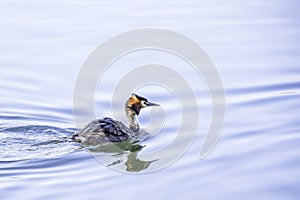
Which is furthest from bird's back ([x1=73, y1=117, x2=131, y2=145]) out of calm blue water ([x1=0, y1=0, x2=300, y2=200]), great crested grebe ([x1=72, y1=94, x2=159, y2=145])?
calm blue water ([x1=0, y1=0, x2=300, y2=200])

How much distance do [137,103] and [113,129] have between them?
82 cm

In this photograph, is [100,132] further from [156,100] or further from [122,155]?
[156,100]

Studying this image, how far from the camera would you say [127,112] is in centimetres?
1189

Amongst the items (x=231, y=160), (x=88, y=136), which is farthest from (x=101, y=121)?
(x=231, y=160)

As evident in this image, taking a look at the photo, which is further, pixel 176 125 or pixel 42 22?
pixel 42 22

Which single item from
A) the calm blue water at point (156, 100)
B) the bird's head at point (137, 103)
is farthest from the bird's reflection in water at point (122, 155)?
the bird's head at point (137, 103)

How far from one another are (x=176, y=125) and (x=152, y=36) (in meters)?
4.06

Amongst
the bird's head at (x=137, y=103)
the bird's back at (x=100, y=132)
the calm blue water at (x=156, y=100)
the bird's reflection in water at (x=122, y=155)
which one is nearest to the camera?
the calm blue water at (x=156, y=100)

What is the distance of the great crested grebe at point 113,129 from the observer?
1089cm

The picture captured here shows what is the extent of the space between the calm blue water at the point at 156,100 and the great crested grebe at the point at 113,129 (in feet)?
0.75

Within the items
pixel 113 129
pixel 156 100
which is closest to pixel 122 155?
pixel 113 129

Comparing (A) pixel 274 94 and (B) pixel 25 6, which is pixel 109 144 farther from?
(B) pixel 25 6

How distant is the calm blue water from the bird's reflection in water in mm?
39

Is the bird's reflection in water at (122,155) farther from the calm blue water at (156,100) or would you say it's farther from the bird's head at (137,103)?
the bird's head at (137,103)
